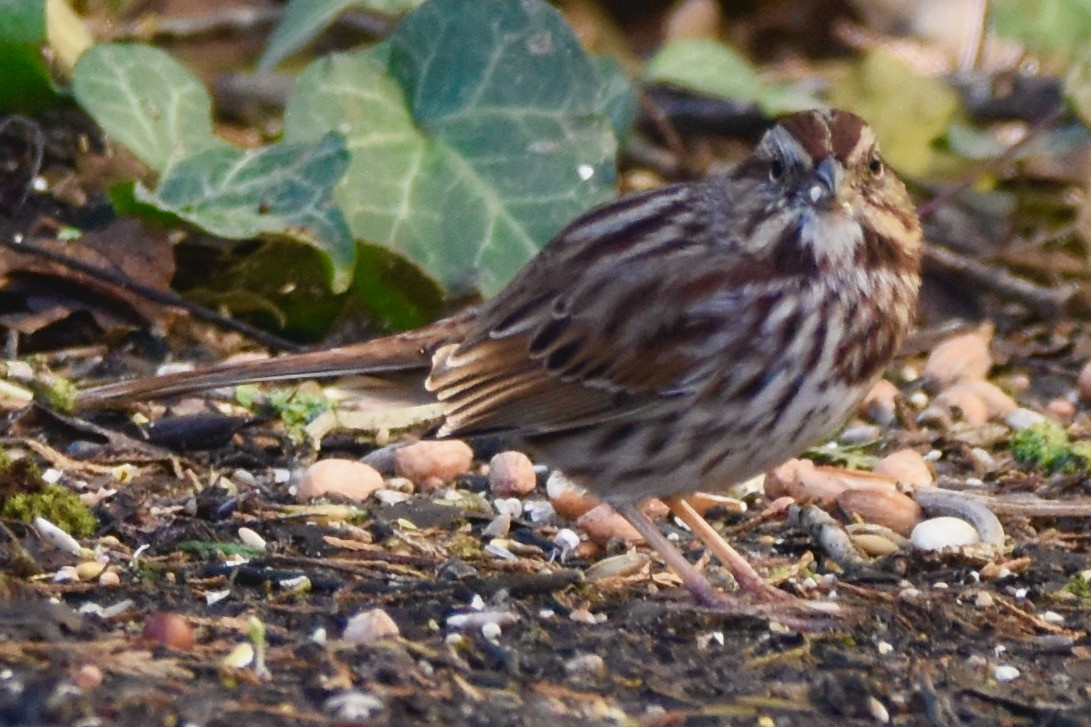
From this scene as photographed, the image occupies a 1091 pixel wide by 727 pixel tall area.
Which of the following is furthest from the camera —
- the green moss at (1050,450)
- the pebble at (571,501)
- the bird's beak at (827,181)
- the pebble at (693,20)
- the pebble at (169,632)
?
the pebble at (693,20)

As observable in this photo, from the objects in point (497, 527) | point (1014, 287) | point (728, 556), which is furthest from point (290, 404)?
point (1014, 287)

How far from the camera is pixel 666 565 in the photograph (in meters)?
4.03

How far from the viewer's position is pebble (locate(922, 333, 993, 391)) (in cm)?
521

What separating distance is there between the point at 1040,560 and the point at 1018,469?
0.63 m

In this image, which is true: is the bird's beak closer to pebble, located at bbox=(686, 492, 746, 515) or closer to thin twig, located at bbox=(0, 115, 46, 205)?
pebble, located at bbox=(686, 492, 746, 515)

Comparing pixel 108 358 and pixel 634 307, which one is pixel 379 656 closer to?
pixel 634 307

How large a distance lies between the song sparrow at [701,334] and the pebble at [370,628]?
28.2 inches

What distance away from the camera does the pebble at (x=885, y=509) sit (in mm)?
4195

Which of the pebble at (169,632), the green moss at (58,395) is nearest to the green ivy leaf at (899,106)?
the green moss at (58,395)

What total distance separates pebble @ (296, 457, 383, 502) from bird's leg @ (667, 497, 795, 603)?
0.69 m

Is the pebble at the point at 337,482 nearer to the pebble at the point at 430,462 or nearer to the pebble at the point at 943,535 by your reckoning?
the pebble at the point at 430,462

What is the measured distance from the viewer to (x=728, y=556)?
3879 millimetres

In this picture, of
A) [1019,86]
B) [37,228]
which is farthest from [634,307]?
[1019,86]

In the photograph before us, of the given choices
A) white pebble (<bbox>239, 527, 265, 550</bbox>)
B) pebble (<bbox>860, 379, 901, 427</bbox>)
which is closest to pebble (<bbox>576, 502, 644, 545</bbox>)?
white pebble (<bbox>239, 527, 265, 550</bbox>)
